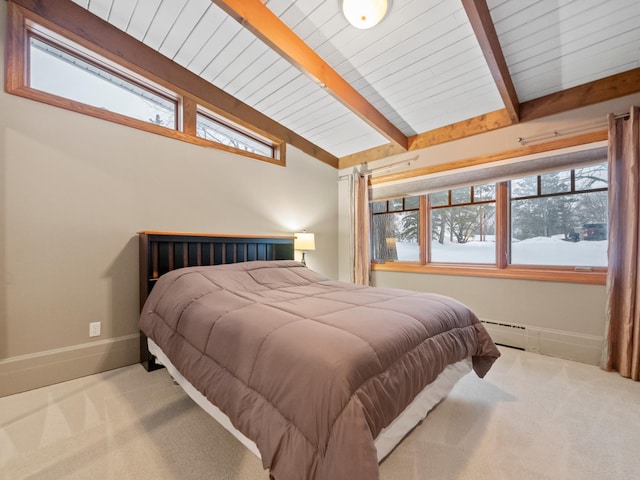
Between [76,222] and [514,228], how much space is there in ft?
13.9

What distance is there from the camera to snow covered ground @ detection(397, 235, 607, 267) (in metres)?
2.71

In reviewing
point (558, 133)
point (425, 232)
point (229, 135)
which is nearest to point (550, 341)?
point (425, 232)

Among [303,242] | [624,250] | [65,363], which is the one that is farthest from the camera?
[303,242]

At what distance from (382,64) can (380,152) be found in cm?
154

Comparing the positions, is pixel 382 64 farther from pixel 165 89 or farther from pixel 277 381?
pixel 277 381

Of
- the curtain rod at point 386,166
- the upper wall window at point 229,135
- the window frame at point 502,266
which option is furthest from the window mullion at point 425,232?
the upper wall window at point 229,135

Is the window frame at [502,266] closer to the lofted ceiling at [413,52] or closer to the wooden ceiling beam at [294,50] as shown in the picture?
the lofted ceiling at [413,52]

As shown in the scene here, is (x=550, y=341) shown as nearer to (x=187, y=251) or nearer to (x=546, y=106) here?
(x=546, y=106)

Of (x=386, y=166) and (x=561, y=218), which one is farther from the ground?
(x=386, y=166)

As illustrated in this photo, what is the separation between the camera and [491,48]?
2105 mm

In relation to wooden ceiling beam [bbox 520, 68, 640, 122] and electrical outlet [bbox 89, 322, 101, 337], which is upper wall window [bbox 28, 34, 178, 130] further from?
wooden ceiling beam [bbox 520, 68, 640, 122]

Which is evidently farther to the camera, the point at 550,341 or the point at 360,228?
the point at 360,228

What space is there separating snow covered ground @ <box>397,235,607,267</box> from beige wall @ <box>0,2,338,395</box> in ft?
9.44

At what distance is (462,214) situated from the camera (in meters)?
3.55
